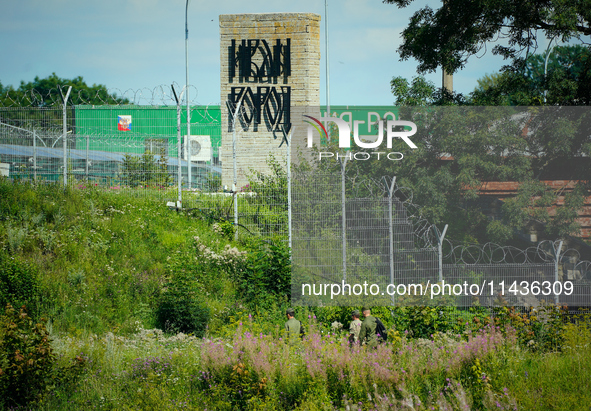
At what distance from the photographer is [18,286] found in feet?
27.0

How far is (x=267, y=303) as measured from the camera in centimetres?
903

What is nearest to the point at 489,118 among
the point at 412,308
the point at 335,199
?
the point at 335,199

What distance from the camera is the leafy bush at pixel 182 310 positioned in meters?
8.26

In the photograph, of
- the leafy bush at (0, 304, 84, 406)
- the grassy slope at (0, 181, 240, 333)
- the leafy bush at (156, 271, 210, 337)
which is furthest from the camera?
the grassy slope at (0, 181, 240, 333)

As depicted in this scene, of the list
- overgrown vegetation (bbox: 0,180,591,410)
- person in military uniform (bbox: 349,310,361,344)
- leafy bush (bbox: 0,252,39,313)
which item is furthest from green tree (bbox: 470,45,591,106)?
leafy bush (bbox: 0,252,39,313)

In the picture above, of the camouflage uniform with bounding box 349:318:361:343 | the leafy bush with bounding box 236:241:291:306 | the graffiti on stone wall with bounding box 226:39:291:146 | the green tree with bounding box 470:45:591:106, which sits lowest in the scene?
the camouflage uniform with bounding box 349:318:361:343

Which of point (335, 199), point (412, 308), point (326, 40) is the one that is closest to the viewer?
point (412, 308)

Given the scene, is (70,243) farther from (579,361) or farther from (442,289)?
(579,361)

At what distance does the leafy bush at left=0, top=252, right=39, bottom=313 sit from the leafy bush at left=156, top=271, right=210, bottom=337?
2131 millimetres

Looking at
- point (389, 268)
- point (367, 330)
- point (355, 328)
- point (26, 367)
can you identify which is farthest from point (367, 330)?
point (26, 367)

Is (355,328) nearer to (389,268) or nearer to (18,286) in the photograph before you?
(389,268)

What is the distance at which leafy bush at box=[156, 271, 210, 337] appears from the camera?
8.26 meters

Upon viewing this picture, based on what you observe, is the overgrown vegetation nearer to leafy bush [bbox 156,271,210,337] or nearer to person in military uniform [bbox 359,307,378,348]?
leafy bush [bbox 156,271,210,337]

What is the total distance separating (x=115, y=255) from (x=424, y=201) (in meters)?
7.05
